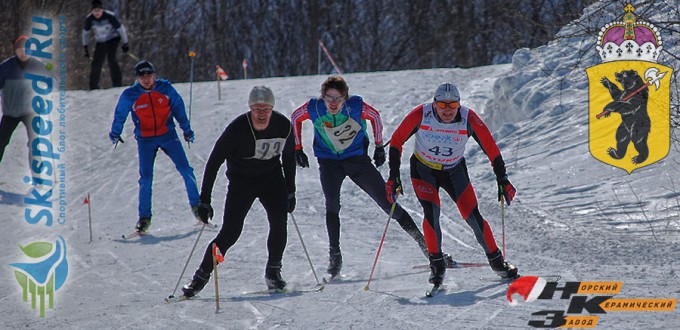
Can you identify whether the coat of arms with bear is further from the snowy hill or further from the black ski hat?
the black ski hat

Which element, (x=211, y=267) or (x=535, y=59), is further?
(x=535, y=59)

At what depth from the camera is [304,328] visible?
823cm

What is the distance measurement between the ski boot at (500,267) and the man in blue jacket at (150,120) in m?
4.49

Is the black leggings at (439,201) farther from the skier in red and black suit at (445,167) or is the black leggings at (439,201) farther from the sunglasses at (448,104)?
the sunglasses at (448,104)

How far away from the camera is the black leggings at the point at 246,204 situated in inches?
364

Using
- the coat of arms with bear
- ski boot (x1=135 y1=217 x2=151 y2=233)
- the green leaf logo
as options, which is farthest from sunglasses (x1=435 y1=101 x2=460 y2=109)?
the green leaf logo

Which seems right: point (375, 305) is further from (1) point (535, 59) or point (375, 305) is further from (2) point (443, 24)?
(2) point (443, 24)

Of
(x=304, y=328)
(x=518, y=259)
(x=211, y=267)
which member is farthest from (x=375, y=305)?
(x=518, y=259)

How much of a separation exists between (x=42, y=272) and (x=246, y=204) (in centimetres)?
295

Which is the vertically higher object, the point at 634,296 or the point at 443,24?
the point at 443,24

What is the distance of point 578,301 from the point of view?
326 inches

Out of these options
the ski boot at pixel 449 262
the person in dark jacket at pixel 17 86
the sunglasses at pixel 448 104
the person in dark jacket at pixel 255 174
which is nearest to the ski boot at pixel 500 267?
the ski boot at pixel 449 262

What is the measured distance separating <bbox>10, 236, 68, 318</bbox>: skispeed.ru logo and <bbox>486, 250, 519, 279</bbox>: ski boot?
3.88 metres

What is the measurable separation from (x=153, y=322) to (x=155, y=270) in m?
2.35
